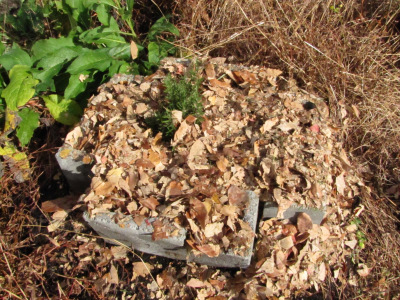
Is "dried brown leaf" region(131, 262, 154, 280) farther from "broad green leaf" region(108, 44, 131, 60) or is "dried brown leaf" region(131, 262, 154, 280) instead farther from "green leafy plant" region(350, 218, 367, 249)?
"broad green leaf" region(108, 44, 131, 60)

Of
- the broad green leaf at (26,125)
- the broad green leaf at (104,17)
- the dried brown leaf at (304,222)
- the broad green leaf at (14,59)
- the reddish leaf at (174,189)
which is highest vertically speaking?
the broad green leaf at (104,17)

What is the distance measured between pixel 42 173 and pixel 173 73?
1225 mm

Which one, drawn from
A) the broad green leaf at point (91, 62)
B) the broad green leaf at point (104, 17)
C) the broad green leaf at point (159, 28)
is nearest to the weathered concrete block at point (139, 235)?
the broad green leaf at point (91, 62)

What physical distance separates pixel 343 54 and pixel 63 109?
2.30m

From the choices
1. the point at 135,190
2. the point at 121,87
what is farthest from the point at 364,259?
the point at 121,87

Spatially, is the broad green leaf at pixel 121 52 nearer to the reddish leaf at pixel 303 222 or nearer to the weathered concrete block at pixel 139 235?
the weathered concrete block at pixel 139 235

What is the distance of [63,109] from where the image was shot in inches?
108

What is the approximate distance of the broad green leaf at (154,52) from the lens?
2.89 m

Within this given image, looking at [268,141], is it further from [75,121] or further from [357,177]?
[75,121]

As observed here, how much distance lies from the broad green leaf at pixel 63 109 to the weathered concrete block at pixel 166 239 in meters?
1.01

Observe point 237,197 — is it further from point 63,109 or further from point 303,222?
point 63,109

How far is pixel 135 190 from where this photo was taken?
212 cm

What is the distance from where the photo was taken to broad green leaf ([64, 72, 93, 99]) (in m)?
2.65

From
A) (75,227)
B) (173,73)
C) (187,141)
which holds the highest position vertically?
(173,73)
